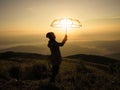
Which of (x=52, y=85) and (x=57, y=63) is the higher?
(x=57, y=63)

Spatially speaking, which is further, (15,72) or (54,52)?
(15,72)

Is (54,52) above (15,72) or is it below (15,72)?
above

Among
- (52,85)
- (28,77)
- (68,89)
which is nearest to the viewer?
(68,89)

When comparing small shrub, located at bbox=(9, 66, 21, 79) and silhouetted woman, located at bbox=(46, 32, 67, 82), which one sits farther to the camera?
small shrub, located at bbox=(9, 66, 21, 79)

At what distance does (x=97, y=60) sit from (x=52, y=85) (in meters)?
35.3

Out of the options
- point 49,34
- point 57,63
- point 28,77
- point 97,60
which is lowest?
point 97,60

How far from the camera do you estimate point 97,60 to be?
151 feet

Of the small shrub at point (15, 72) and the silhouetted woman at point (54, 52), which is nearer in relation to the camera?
the silhouetted woman at point (54, 52)

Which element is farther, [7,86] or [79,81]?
[79,81]

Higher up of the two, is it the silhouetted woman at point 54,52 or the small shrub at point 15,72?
the silhouetted woman at point 54,52

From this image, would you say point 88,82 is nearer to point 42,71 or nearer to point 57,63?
point 57,63

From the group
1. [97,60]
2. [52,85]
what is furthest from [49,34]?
[97,60]

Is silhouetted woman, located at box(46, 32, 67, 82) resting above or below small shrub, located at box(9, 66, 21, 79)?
above

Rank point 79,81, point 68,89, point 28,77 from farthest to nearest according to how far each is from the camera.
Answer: point 28,77 → point 79,81 → point 68,89
